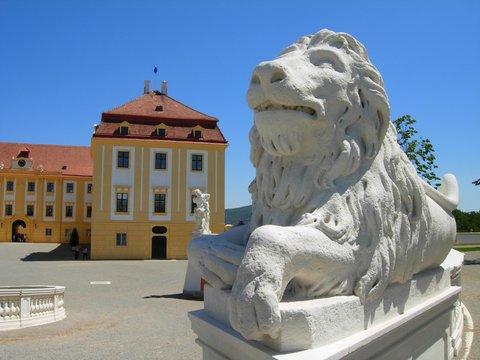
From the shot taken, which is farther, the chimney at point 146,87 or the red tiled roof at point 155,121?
the chimney at point 146,87

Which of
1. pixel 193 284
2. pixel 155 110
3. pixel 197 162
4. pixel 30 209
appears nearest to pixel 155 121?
pixel 155 110

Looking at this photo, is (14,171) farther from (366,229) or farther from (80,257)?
(366,229)

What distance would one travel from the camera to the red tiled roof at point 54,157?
3816cm

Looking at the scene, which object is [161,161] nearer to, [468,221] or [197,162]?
[197,162]

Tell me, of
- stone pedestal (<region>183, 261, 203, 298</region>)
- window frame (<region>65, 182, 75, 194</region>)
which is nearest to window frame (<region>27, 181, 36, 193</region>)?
window frame (<region>65, 182, 75, 194</region>)

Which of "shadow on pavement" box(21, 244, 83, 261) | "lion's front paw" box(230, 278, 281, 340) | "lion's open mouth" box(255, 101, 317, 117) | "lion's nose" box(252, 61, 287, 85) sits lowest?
"shadow on pavement" box(21, 244, 83, 261)

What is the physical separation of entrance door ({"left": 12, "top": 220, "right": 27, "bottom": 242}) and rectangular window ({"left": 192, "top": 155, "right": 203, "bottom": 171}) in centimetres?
1910

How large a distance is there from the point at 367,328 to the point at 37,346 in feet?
20.1

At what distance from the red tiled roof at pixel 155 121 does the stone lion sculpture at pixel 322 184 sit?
23.9m

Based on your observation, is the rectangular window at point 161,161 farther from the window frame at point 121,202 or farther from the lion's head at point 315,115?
the lion's head at point 315,115

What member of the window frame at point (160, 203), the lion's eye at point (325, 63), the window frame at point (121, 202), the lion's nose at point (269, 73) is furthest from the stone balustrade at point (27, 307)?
the window frame at point (160, 203)

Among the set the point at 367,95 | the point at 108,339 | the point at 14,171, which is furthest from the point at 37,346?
the point at 14,171

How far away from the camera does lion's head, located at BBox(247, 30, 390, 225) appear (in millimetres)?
2219

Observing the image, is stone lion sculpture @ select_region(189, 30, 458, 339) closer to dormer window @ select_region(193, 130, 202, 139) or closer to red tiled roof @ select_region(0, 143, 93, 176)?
dormer window @ select_region(193, 130, 202, 139)
